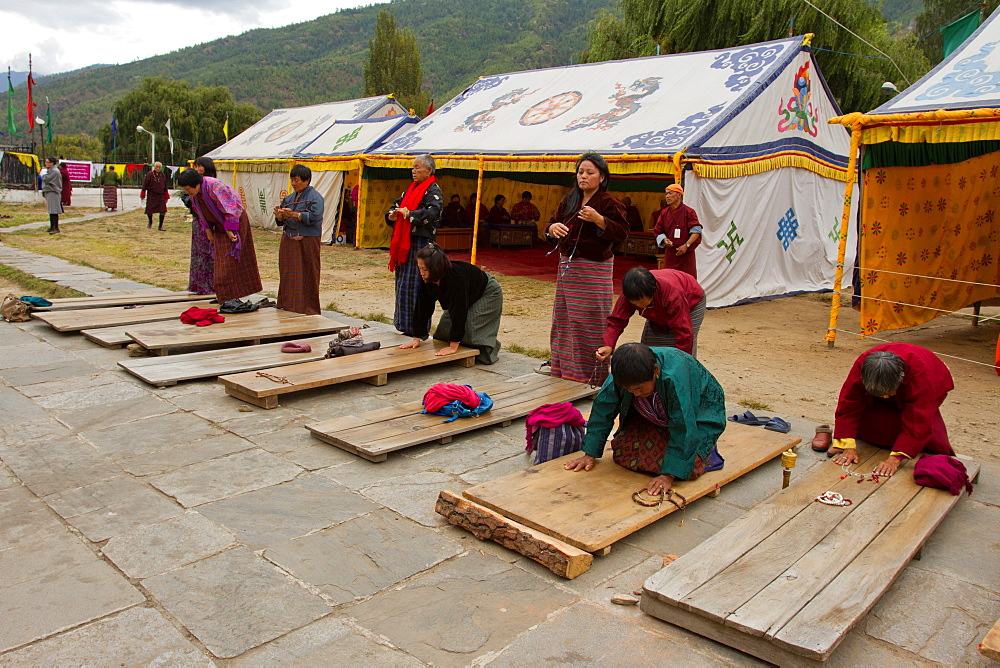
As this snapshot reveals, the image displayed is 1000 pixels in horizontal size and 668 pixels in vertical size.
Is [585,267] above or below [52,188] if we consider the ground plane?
above

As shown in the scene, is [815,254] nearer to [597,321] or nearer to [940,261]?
[940,261]

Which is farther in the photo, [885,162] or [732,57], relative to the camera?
[732,57]

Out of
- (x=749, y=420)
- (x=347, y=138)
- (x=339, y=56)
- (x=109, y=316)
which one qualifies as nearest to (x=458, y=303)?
(x=749, y=420)

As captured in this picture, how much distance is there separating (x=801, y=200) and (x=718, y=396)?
7911 mm

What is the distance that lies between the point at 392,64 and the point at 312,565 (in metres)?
45.1

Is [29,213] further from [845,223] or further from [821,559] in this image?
[821,559]

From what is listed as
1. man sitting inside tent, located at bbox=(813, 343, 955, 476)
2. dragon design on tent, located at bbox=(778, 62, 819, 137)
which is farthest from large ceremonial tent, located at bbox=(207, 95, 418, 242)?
man sitting inside tent, located at bbox=(813, 343, 955, 476)

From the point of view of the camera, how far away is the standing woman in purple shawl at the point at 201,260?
728 centimetres

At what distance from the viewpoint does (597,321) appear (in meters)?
4.93

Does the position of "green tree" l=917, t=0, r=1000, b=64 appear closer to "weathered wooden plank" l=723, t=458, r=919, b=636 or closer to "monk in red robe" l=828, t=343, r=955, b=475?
"monk in red robe" l=828, t=343, r=955, b=475

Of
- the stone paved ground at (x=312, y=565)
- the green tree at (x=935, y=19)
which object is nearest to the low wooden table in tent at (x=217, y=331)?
the stone paved ground at (x=312, y=565)

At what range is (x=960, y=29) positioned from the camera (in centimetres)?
972

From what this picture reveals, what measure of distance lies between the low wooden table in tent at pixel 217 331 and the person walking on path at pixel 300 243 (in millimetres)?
256

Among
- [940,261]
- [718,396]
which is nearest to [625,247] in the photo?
[940,261]
